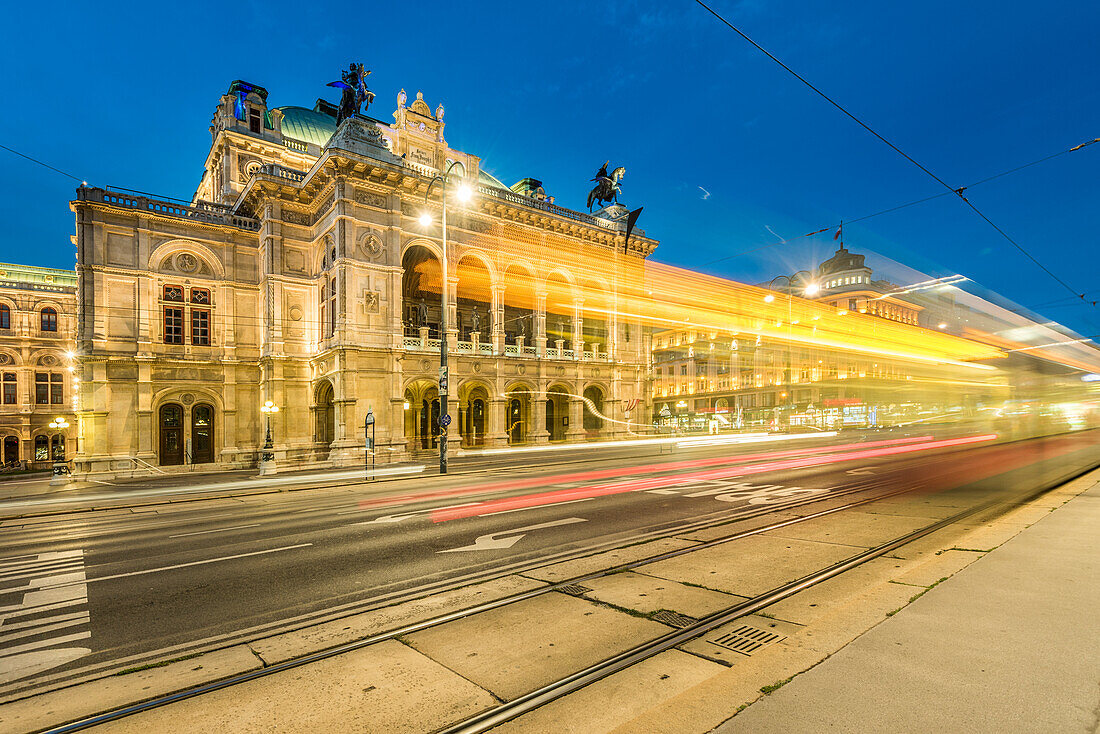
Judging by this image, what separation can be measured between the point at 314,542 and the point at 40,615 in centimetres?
366

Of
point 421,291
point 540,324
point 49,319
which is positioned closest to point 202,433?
point 421,291

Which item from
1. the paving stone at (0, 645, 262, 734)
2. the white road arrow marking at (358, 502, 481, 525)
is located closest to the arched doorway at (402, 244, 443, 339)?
the white road arrow marking at (358, 502, 481, 525)

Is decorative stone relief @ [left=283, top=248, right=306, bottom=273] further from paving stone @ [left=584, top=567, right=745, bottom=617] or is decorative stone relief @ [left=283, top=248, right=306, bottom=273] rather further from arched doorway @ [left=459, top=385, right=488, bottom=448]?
paving stone @ [left=584, top=567, right=745, bottom=617]

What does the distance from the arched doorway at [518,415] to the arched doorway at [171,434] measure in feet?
66.6

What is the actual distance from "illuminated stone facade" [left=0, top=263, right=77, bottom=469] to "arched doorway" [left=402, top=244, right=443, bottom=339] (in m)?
35.2

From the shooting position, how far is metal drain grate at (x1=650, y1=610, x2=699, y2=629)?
207 inches

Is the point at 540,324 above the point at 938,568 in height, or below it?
above

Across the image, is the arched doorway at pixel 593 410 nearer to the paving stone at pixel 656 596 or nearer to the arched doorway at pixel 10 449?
the paving stone at pixel 656 596

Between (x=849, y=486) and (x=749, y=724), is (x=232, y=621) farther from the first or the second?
(x=849, y=486)

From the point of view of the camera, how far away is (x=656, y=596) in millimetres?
6082

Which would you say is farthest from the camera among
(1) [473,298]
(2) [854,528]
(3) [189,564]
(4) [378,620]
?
(1) [473,298]

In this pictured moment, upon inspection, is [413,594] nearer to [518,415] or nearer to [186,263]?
[518,415]

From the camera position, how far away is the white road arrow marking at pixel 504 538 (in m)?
8.56

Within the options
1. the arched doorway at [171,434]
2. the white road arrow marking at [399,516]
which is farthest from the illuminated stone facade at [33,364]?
the white road arrow marking at [399,516]
